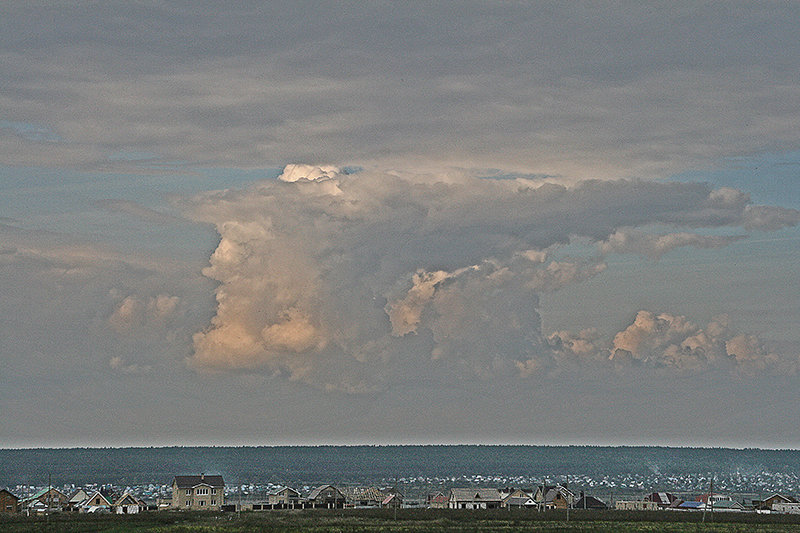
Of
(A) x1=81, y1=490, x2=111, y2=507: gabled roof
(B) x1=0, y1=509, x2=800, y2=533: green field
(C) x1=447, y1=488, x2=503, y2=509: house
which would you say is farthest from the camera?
(C) x1=447, y1=488, x2=503, y2=509: house

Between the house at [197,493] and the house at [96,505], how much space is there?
34.7ft

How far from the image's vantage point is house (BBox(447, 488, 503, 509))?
17875cm

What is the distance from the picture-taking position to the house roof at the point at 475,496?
180 m

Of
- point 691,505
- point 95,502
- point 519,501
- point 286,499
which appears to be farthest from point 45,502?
point 691,505

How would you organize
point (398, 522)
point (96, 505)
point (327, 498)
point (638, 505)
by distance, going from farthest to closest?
1. point (638, 505)
2. point (327, 498)
3. point (96, 505)
4. point (398, 522)

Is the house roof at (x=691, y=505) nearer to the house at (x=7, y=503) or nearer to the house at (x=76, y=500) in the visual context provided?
the house at (x=76, y=500)

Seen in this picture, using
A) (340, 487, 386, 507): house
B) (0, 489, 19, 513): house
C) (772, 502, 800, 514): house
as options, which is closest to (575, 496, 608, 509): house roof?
(772, 502, 800, 514): house

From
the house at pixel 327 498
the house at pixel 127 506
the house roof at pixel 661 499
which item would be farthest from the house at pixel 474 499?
the house at pixel 127 506

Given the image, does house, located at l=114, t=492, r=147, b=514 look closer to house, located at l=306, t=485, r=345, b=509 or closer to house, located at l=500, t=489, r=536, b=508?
house, located at l=306, t=485, r=345, b=509

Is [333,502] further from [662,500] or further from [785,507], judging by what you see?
[785,507]

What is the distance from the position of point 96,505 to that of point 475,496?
197ft

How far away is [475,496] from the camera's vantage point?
593 ft

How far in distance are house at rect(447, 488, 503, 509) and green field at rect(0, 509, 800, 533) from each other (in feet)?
68.5

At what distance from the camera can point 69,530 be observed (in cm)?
11312
